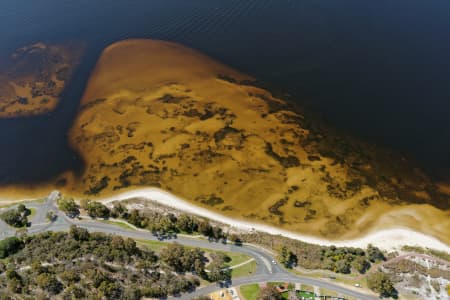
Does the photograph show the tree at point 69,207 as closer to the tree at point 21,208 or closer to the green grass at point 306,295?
the tree at point 21,208

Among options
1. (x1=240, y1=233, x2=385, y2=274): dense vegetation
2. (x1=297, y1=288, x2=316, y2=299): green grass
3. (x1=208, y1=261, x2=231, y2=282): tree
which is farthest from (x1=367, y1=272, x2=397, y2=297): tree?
(x1=208, y1=261, x2=231, y2=282): tree

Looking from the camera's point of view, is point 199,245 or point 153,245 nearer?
point 199,245

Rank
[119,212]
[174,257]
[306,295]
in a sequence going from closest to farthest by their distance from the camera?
[306,295], [174,257], [119,212]

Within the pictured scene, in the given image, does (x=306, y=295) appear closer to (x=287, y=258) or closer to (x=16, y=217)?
(x=287, y=258)

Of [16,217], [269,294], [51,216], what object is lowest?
[16,217]

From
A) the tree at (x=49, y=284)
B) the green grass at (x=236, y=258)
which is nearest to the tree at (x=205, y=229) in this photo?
the green grass at (x=236, y=258)

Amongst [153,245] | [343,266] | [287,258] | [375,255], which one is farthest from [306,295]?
[153,245]

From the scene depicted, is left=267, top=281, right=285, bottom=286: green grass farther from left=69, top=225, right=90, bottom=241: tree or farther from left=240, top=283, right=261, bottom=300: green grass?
left=69, top=225, right=90, bottom=241: tree
